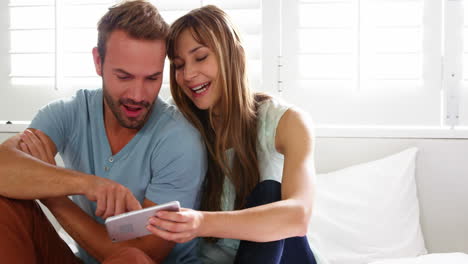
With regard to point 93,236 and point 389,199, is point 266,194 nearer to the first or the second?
point 93,236

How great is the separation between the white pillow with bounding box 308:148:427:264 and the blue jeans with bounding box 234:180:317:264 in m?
0.38

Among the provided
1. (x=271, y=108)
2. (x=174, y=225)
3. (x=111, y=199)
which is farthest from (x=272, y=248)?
(x=271, y=108)

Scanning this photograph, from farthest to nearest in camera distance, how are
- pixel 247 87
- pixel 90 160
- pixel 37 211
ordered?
pixel 247 87, pixel 90 160, pixel 37 211

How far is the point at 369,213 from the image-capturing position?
1.88 m

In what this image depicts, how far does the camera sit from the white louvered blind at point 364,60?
6.89 ft

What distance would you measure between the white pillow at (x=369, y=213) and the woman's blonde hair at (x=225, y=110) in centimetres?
37

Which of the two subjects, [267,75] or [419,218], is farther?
[267,75]

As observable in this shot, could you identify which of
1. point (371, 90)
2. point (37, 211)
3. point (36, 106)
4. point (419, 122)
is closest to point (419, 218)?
point (419, 122)

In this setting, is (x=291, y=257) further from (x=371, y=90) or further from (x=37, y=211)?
(x=371, y=90)

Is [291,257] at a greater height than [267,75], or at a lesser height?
lesser

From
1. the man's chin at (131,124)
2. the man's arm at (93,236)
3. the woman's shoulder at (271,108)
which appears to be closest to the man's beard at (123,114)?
the man's chin at (131,124)

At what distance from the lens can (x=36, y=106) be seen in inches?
93.0

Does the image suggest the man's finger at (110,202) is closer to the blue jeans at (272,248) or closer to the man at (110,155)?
the man at (110,155)

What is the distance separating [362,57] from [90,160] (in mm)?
1144
